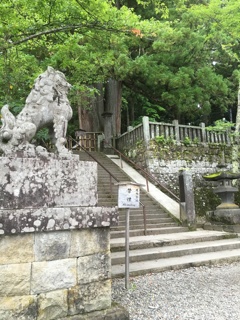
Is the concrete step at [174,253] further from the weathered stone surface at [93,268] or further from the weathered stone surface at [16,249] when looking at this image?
the weathered stone surface at [16,249]

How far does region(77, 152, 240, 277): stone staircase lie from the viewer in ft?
15.6

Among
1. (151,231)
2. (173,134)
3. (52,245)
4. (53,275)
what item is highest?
(173,134)

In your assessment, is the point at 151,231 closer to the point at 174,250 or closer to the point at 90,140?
the point at 174,250

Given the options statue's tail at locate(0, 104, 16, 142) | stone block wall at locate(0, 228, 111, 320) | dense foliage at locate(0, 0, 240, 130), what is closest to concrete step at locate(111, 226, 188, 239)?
dense foliage at locate(0, 0, 240, 130)

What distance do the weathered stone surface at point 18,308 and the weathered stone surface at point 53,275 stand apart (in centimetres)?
8

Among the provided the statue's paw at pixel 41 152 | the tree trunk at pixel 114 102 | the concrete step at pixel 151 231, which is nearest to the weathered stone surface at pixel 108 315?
the statue's paw at pixel 41 152

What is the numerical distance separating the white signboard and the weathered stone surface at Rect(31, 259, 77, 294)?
1.66 metres

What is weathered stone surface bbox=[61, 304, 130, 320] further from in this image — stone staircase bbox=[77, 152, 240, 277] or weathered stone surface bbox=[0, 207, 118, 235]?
stone staircase bbox=[77, 152, 240, 277]

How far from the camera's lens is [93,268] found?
95.6 inches

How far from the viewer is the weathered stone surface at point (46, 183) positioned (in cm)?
225

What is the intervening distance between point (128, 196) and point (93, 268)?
165cm

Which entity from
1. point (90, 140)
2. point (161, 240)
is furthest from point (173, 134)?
point (161, 240)

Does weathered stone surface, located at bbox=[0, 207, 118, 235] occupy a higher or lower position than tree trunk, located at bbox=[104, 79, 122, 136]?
lower

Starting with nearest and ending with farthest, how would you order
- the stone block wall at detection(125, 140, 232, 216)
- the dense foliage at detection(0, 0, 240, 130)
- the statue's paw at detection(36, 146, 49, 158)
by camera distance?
the statue's paw at detection(36, 146, 49, 158), the dense foliage at detection(0, 0, 240, 130), the stone block wall at detection(125, 140, 232, 216)
